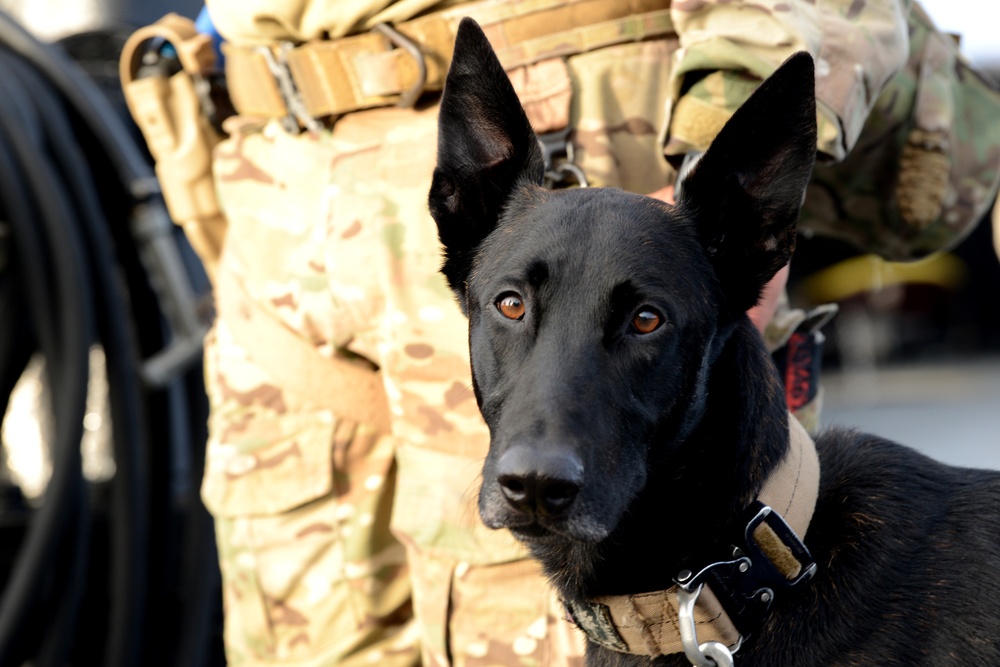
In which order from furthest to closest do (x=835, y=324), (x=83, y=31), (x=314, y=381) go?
(x=835, y=324), (x=83, y=31), (x=314, y=381)

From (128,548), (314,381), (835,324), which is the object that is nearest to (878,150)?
(314,381)

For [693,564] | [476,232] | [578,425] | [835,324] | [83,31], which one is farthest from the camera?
[835,324]

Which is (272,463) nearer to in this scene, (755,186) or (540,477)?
(540,477)

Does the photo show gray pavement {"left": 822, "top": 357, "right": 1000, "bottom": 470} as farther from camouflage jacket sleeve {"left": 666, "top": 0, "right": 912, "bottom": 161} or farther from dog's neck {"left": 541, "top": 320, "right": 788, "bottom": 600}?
dog's neck {"left": 541, "top": 320, "right": 788, "bottom": 600}

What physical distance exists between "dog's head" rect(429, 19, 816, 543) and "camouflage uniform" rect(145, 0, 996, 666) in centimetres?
21

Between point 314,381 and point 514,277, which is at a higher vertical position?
point 514,277

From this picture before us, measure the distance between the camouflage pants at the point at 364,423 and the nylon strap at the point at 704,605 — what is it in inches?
12.2

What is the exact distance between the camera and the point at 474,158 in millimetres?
1854

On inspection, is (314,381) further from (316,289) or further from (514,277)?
(514,277)

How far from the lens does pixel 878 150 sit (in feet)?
7.65

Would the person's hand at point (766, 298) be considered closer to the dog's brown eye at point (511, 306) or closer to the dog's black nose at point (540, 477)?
the dog's brown eye at point (511, 306)

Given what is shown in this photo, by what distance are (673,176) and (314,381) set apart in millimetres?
817

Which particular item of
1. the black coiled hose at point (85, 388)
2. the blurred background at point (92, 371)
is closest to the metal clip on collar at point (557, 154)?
the blurred background at point (92, 371)

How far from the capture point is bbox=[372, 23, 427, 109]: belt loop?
2.09 metres
